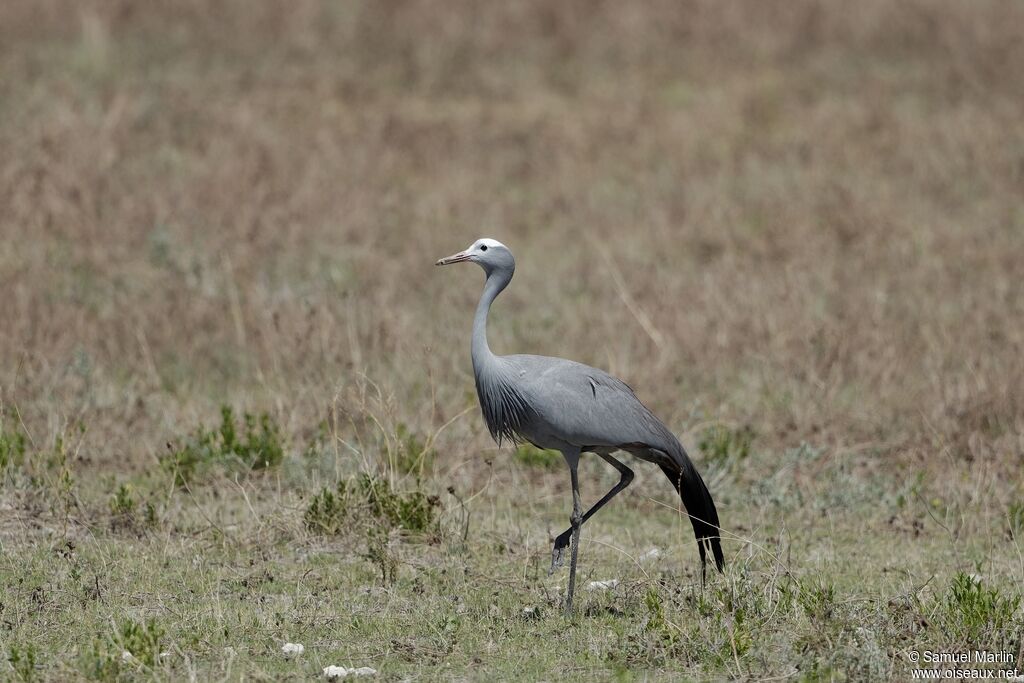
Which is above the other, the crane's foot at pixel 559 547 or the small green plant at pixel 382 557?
the crane's foot at pixel 559 547

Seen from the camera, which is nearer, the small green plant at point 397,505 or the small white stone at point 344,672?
the small white stone at point 344,672

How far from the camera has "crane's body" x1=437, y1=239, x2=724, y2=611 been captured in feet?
21.7

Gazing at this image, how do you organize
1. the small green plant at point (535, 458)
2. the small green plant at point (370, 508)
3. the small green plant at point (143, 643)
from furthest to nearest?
the small green plant at point (535, 458) < the small green plant at point (370, 508) < the small green plant at point (143, 643)

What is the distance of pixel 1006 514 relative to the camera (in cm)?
822

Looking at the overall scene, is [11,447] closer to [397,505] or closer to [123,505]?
[123,505]

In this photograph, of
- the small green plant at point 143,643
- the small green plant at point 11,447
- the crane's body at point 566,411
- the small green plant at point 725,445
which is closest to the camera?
the small green plant at point 143,643

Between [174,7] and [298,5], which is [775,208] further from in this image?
[174,7]

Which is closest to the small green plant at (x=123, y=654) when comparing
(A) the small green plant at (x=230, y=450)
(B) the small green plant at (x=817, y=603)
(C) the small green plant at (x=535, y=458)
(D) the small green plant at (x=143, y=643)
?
(D) the small green plant at (x=143, y=643)

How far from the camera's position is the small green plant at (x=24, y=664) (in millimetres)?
5277

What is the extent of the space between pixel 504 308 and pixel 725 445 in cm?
357

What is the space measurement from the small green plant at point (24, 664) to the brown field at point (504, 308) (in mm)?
30

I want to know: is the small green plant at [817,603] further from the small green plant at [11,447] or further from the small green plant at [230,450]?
the small green plant at [11,447]

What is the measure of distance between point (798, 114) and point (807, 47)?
2.31 m

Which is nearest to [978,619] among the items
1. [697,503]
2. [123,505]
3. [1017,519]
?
[697,503]
